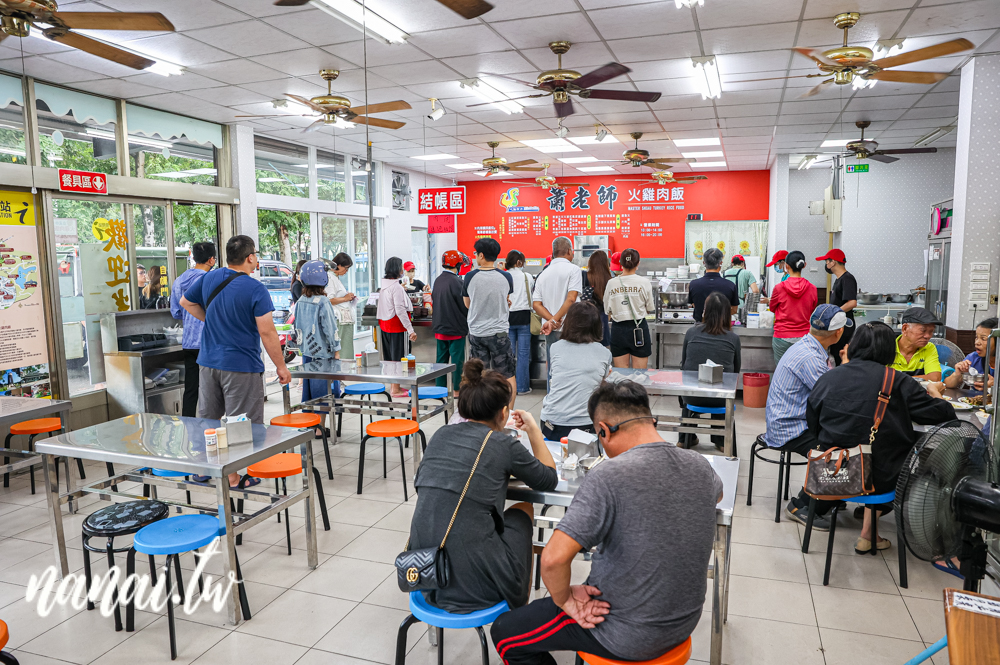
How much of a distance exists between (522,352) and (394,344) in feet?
4.75

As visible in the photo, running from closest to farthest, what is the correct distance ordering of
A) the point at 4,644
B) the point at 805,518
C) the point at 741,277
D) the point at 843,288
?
the point at 4,644 → the point at 805,518 → the point at 843,288 → the point at 741,277

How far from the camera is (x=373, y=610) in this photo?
295 centimetres

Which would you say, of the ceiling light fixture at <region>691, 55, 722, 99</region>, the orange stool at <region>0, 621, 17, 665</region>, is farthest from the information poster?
the ceiling light fixture at <region>691, 55, 722, 99</region>

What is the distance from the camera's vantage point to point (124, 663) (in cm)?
258

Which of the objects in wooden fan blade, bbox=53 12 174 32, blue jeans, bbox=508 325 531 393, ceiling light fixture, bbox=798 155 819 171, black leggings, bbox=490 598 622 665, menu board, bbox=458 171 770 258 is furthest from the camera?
menu board, bbox=458 171 770 258

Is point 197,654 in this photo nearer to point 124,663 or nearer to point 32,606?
point 124,663

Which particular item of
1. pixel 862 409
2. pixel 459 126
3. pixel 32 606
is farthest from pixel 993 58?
pixel 32 606

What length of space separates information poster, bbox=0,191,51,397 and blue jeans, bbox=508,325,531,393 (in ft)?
14.6

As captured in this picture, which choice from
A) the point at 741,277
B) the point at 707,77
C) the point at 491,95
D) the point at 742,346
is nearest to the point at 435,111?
the point at 491,95

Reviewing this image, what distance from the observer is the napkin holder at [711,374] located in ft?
13.5

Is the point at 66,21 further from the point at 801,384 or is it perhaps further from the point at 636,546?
the point at 801,384

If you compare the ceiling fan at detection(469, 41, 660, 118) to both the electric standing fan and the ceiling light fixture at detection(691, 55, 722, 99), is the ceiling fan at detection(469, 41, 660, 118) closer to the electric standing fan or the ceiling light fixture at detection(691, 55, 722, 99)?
the ceiling light fixture at detection(691, 55, 722, 99)

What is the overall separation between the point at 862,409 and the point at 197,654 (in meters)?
3.27

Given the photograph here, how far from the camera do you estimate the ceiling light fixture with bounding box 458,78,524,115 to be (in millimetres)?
6211
